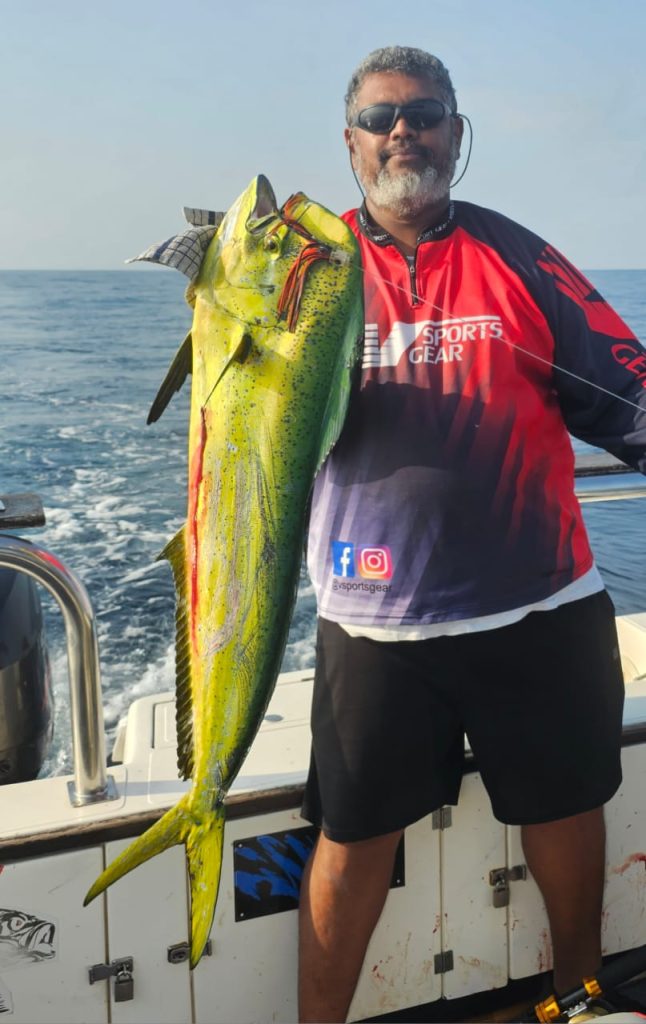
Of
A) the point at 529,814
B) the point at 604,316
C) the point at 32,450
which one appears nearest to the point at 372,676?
the point at 529,814

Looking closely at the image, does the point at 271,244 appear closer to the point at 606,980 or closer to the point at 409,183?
the point at 409,183

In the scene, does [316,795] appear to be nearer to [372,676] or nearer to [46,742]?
[372,676]

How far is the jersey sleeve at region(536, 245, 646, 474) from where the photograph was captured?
1.71 m

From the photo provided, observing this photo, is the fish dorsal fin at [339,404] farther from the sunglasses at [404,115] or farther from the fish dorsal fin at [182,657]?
the sunglasses at [404,115]

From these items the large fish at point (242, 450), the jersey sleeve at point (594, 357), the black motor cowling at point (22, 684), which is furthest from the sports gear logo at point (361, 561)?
the black motor cowling at point (22, 684)

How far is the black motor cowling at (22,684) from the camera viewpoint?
2.59 meters

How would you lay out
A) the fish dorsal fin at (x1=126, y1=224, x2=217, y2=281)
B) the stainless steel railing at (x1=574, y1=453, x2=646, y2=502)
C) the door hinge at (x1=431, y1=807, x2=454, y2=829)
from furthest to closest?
the stainless steel railing at (x1=574, y1=453, x2=646, y2=502), the door hinge at (x1=431, y1=807, x2=454, y2=829), the fish dorsal fin at (x1=126, y1=224, x2=217, y2=281)

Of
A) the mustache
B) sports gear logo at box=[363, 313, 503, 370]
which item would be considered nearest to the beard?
the mustache

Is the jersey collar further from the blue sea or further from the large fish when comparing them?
the blue sea

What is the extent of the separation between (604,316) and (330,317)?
0.64m

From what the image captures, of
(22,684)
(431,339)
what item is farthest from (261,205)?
(22,684)

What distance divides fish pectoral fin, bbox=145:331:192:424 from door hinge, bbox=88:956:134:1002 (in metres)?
1.10

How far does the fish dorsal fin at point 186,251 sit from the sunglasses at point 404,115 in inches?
20.6

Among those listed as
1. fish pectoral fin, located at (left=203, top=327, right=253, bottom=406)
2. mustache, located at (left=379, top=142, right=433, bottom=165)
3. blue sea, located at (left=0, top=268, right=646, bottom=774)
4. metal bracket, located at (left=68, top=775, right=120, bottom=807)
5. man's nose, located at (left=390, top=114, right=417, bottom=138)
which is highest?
man's nose, located at (left=390, top=114, right=417, bottom=138)
